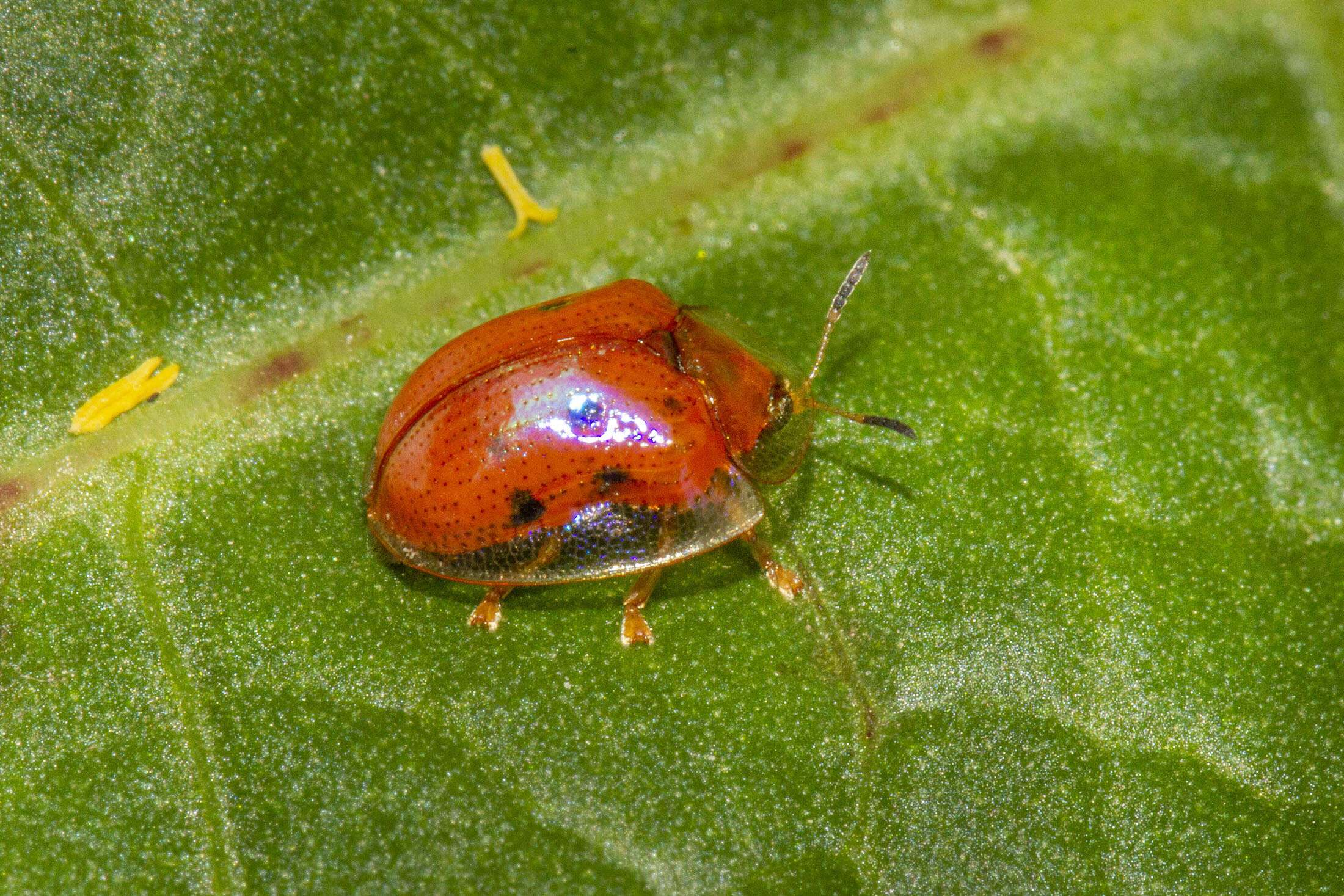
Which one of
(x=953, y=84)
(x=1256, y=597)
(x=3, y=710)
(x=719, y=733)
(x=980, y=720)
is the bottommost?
(x=1256, y=597)

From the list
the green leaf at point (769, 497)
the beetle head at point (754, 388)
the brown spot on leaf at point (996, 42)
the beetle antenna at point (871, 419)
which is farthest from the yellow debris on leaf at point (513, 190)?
the brown spot on leaf at point (996, 42)

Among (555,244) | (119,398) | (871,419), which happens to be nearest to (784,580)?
(871,419)

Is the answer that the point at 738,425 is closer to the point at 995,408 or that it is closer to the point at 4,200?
the point at 995,408

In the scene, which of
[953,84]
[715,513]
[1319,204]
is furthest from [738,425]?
[1319,204]

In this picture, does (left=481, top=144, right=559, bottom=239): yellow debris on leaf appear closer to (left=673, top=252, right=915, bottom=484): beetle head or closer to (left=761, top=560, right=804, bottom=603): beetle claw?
(left=673, top=252, right=915, bottom=484): beetle head

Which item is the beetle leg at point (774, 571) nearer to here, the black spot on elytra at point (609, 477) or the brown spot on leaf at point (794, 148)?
the black spot on elytra at point (609, 477)

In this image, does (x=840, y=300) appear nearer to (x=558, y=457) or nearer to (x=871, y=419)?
(x=871, y=419)

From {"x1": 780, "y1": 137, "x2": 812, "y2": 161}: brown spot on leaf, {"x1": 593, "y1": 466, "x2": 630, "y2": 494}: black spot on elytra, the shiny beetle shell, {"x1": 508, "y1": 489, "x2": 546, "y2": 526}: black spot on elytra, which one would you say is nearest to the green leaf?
{"x1": 780, "y1": 137, "x2": 812, "y2": 161}: brown spot on leaf
